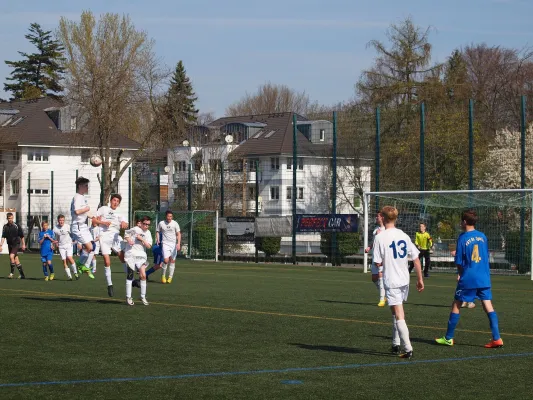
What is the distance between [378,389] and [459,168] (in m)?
34.4

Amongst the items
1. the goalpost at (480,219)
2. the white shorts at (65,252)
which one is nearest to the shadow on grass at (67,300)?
the white shorts at (65,252)

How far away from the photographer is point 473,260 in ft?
39.9

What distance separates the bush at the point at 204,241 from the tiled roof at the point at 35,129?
29.1 meters

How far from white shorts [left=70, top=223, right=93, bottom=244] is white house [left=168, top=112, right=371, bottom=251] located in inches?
772

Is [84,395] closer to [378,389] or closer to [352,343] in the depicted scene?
[378,389]

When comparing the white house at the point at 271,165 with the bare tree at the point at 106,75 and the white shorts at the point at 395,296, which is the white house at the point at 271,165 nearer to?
the bare tree at the point at 106,75

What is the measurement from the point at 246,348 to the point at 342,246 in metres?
27.5

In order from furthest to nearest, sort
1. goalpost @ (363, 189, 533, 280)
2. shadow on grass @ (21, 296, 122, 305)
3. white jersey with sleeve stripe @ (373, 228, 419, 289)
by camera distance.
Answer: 1. goalpost @ (363, 189, 533, 280)
2. shadow on grass @ (21, 296, 122, 305)
3. white jersey with sleeve stripe @ (373, 228, 419, 289)

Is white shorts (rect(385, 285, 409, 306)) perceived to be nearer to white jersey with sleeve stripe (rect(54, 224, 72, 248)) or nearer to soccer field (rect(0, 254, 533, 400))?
soccer field (rect(0, 254, 533, 400))

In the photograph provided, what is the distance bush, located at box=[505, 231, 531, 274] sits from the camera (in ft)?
107

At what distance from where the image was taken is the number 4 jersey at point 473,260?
12133 millimetres

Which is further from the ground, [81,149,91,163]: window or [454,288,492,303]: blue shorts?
[81,149,91,163]: window

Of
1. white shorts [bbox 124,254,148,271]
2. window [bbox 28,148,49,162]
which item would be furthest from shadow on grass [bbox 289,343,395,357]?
window [bbox 28,148,49,162]

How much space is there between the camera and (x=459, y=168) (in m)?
42.6
